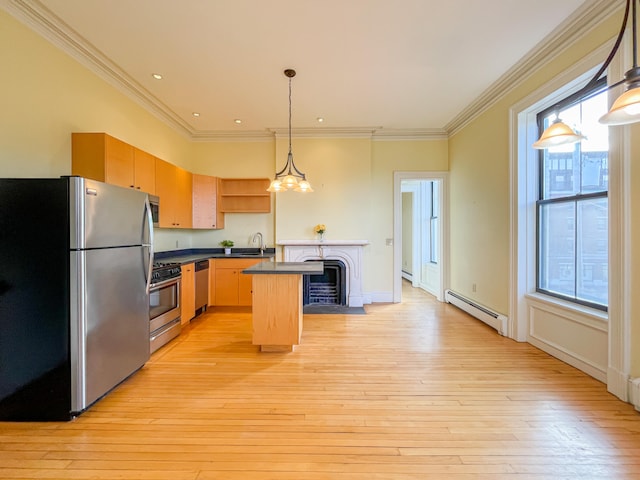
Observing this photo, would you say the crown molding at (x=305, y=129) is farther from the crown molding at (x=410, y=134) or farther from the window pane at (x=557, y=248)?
the window pane at (x=557, y=248)

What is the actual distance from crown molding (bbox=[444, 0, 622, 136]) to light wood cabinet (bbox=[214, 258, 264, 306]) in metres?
4.12

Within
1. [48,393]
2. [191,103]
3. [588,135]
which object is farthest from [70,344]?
[588,135]

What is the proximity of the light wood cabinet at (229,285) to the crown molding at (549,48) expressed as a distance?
412 cm

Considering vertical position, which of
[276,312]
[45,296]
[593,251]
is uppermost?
[593,251]

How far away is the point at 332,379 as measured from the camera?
8.10 ft

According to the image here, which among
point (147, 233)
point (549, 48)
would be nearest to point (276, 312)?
point (147, 233)

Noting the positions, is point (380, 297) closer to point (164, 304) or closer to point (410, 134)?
point (410, 134)

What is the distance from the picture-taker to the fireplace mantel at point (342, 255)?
4906mm

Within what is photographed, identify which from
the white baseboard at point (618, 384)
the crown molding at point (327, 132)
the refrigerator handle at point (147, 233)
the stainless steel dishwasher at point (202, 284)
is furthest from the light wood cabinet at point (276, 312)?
the crown molding at point (327, 132)

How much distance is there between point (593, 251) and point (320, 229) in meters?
3.46

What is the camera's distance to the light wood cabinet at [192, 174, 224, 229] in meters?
4.63

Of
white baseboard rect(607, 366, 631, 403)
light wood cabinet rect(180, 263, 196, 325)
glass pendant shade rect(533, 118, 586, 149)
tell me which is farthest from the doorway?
light wood cabinet rect(180, 263, 196, 325)

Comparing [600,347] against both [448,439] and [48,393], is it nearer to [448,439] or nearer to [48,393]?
A: [448,439]

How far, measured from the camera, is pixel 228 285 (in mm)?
4535
